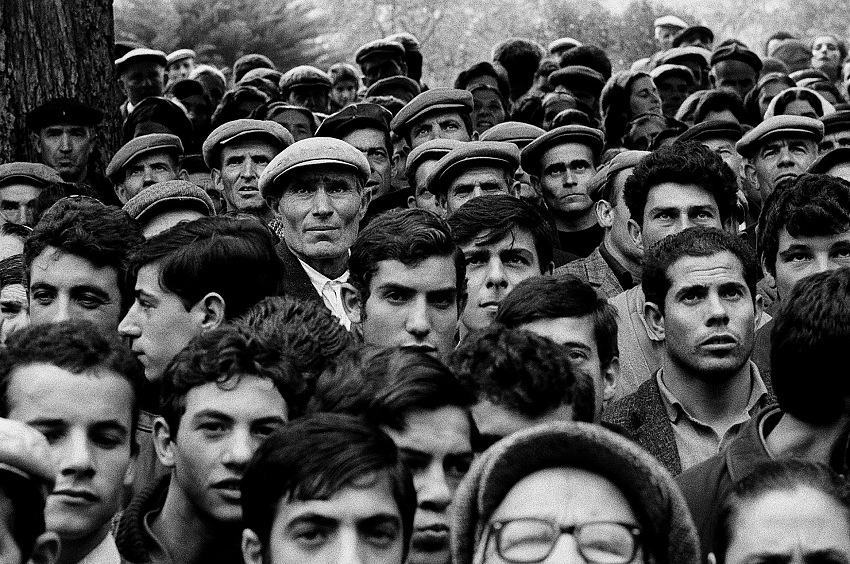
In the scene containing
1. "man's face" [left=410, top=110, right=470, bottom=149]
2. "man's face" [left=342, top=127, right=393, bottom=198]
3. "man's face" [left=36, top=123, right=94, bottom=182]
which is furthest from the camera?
"man's face" [left=410, top=110, right=470, bottom=149]

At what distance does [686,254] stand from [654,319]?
0.29 meters

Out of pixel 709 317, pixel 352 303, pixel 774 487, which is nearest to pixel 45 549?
pixel 774 487

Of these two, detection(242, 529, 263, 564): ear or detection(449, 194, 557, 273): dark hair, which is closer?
detection(242, 529, 263, 564): ear

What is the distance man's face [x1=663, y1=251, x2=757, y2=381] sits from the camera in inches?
197

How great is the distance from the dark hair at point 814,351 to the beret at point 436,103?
5.05m

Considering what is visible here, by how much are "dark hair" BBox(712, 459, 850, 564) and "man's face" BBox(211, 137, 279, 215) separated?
4.90 m

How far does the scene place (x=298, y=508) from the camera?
9.90 ft

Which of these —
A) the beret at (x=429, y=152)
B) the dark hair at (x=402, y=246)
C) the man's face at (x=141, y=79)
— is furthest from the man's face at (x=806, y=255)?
the man's face at (x=141, y=79)

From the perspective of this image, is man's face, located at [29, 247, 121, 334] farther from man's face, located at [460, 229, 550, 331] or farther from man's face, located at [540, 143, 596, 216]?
man's face, located at [540, 143, 596, 216]

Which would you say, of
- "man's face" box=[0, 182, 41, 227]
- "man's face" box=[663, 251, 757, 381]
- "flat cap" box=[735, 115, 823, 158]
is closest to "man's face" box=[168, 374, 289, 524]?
"man's face" box=[663, 251, 757, 381]

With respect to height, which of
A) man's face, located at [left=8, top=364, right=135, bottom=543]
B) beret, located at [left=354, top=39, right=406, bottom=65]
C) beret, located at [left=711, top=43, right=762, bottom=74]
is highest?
beret, located at [left=354, top=39, right=406, bottom=65]

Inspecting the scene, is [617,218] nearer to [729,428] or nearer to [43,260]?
[729,428]

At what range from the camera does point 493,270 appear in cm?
570

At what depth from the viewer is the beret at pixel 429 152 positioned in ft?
25.4
